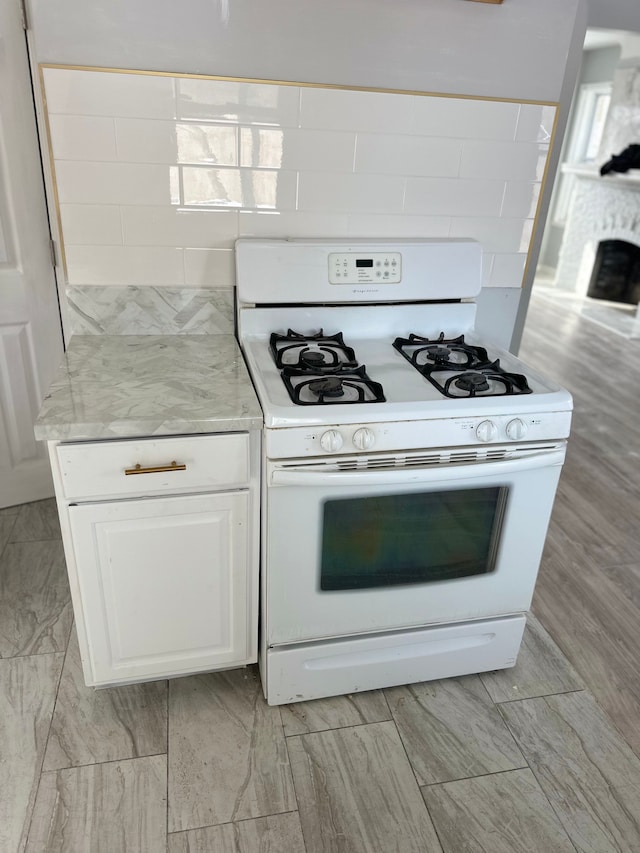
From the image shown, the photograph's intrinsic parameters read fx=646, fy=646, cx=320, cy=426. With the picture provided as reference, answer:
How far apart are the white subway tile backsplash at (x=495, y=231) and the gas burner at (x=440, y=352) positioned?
0.34 metres

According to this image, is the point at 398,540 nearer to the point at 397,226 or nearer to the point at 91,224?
the point at 397,226

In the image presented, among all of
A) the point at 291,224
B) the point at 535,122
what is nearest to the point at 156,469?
the point at 291,224

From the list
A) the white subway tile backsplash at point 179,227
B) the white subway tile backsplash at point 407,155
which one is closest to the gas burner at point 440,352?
the white subway tile backsplash at point 407,155

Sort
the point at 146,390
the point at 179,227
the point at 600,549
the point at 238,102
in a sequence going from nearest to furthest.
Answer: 1. the point at 146,390
2. the point at 238,102
3. the point at 179,227
4. the point at 600,549

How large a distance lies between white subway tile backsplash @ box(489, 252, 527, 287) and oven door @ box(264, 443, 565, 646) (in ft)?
2.50

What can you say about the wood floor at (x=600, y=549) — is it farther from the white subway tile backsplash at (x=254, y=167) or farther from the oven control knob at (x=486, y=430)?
the white subway tile backsplash at (x=254, y=167)

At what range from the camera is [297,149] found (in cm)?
185

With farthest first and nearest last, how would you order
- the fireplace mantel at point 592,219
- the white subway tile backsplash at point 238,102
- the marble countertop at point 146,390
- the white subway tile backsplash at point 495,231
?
the fireplace mantel at point 592,219 < the white subway tile backsplash at point 495,231 < the white subway tile backsplash at point 238,102 < the marble countertop at point 146,390

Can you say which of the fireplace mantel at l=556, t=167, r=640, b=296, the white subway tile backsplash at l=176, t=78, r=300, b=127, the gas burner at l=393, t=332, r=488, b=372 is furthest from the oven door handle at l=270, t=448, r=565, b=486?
the fireplace mantel at l=556, t=167, r=640, b=296

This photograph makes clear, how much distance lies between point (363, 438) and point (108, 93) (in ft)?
3.70

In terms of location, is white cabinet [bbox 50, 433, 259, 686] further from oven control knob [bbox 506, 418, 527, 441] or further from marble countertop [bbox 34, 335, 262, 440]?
oven control knob [bbox 506, 418, 527, 441]

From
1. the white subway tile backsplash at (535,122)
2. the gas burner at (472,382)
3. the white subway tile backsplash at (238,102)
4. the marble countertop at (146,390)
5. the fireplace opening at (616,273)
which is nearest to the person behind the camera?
the marble countertop at (146,390)

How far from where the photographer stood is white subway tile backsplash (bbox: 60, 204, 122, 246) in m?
1.80

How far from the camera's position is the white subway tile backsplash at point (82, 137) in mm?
1697
